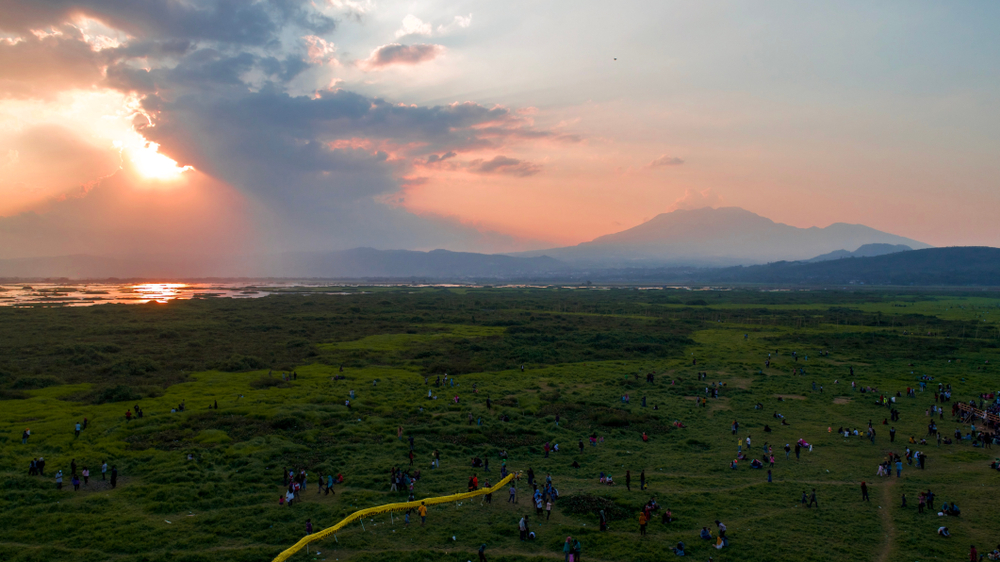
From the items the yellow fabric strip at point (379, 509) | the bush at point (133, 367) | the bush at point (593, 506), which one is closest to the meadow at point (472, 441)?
the bush at point (593, 506)

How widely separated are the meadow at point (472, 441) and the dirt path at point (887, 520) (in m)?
0.13

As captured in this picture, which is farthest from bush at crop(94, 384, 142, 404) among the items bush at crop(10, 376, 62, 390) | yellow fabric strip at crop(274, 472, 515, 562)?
yellow fabric strip at crop(274, 472, 515, 562)

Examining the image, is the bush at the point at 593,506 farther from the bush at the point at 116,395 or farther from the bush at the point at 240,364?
the bush at the point at 240,364

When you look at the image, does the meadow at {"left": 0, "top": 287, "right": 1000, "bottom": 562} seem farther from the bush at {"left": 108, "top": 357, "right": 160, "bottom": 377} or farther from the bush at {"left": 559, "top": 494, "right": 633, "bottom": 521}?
the bush at {"left": 108, "top": 357, "right": 160, "bottom": 377}

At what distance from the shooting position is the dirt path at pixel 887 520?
21.5 m

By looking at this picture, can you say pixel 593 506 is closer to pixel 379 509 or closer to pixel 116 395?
pixel 379 509

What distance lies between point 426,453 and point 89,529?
56.9ft

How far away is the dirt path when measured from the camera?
2155cm

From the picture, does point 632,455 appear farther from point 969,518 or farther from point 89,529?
point 89,529

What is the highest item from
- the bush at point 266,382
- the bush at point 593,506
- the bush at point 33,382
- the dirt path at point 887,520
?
the bush at point 33,382

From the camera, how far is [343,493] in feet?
87.4

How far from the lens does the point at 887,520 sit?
24.4 meters

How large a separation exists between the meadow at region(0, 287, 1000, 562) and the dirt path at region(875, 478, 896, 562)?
127 mm

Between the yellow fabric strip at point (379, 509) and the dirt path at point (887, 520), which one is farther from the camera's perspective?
the dirt path at point (887, 520)
